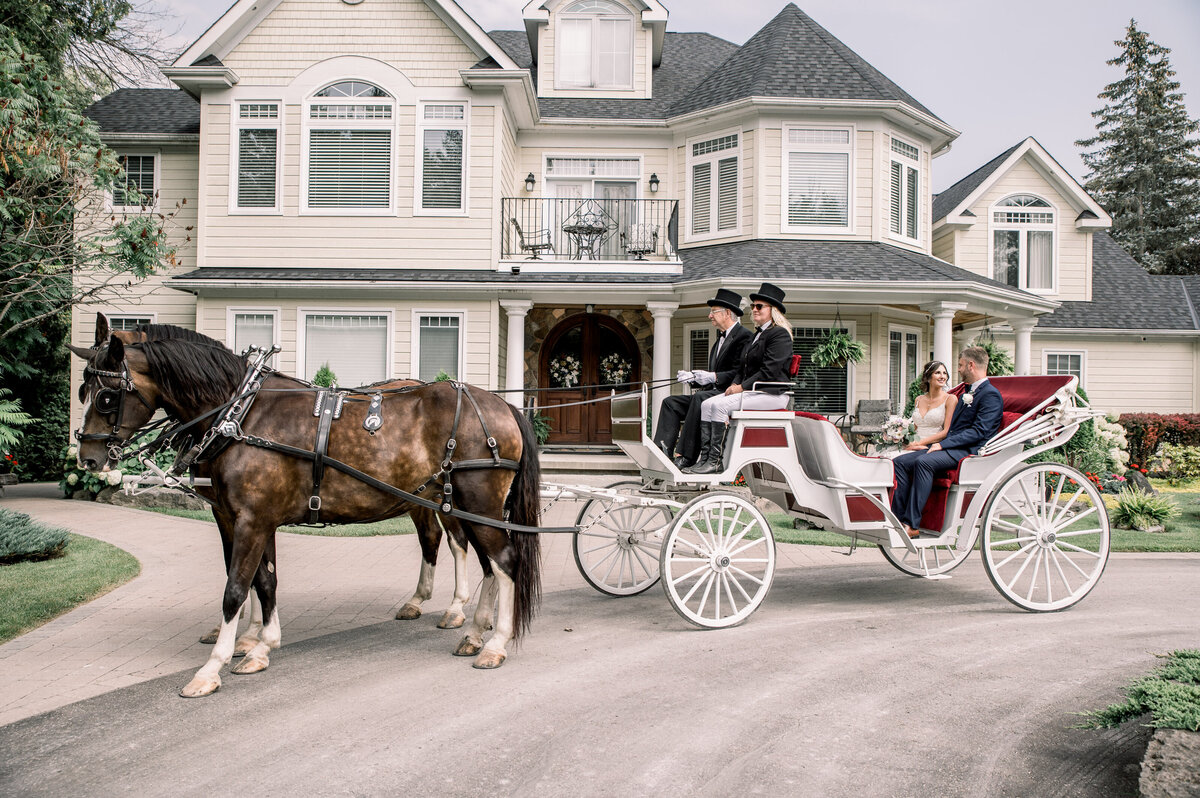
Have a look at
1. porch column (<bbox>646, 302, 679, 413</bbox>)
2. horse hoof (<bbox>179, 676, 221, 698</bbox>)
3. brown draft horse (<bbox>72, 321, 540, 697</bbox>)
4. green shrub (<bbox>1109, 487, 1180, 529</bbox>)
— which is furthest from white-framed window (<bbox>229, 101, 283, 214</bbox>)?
green shrub (<bbox>1109, 487, 1180, 529</bbox>)

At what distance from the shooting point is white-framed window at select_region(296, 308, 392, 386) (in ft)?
51.4

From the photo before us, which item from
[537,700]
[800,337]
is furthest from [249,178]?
[537,700]

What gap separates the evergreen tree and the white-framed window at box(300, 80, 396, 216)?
33988 mm

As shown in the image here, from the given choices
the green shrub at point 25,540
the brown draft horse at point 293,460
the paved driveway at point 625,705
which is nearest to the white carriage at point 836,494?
the paved driveway at point 625,705

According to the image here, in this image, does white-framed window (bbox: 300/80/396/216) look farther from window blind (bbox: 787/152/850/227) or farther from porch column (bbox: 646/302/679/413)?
window blind (bbox: 787/152/850/227)

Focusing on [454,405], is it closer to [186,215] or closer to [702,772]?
A: [702,772]

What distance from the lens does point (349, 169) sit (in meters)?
15.5

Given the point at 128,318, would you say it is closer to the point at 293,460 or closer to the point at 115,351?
the point at 115,351

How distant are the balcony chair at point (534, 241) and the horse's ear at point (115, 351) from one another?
35.8ft

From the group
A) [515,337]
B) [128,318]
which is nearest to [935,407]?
[515,337]

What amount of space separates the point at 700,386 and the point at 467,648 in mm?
2761

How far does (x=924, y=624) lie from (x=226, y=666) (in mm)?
4942

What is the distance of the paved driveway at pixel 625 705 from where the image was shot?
368 cm

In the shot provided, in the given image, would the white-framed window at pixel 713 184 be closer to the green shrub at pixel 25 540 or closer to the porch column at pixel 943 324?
the porch column at pixel 943 324
